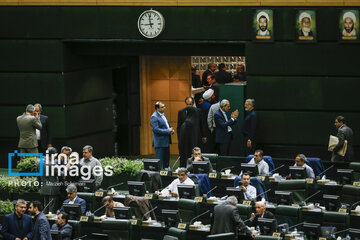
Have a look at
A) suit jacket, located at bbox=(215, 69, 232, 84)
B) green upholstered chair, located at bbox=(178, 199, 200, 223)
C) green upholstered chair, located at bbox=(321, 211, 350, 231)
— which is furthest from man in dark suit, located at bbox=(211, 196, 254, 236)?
suit jacket, located at bbox=(215, 69, 232, 84)

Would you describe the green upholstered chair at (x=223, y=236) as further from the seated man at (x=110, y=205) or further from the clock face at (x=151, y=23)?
the clock face at (x=151, y=23)

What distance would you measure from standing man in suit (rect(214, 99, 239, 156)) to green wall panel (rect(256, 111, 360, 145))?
65cm

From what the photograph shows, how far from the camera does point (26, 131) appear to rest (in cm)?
2145

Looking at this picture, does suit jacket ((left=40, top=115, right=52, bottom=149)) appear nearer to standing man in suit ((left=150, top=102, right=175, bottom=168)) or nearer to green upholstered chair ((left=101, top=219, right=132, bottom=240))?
standing man in suit ((left=150, top=102, right=175, bottom=168))

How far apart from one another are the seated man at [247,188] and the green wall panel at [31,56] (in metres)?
6.86

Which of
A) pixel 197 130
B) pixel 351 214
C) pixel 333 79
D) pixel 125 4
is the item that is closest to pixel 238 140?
pixel 197 130

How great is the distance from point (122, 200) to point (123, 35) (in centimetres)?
552

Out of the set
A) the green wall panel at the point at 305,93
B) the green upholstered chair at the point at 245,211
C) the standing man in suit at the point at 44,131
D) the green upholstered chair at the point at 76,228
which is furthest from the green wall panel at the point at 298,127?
the green upholstered chair at the point at 76,228

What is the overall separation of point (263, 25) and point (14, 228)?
7.60 metres

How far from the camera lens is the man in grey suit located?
2130 cm

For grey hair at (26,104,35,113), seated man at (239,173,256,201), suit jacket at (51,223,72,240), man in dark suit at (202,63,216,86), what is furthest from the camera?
man in dark suit at (202,63,216,86)

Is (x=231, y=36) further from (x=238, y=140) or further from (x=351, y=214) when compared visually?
(x=351, y=214)

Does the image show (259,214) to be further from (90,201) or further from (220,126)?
(220,126)

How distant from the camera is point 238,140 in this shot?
2191cm
